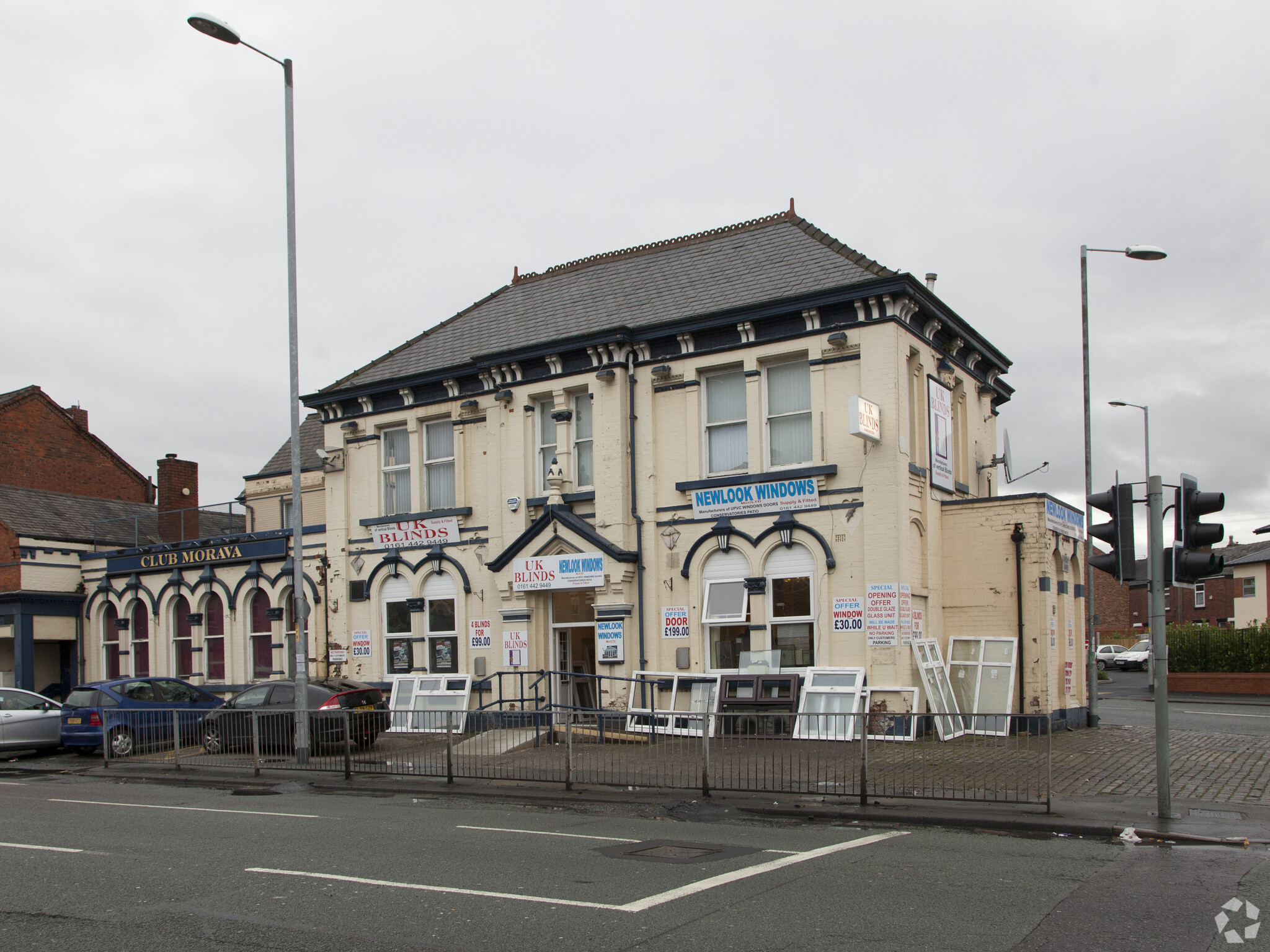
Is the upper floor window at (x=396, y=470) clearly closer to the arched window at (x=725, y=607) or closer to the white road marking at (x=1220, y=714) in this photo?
the arched window at (x=725, y=607)

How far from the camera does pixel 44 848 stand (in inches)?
403

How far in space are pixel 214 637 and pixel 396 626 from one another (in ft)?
21.6

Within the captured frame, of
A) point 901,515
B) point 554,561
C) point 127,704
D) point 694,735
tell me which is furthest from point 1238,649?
point 127,704

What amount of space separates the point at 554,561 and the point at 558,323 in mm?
5198

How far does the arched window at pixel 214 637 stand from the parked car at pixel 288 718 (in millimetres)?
7952

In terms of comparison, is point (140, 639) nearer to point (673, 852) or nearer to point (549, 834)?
point (549, 834)

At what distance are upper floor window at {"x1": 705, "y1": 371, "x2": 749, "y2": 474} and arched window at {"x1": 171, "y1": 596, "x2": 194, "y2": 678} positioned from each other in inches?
614

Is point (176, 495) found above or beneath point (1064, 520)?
above

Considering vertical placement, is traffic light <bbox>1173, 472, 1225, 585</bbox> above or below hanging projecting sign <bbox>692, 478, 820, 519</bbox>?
below

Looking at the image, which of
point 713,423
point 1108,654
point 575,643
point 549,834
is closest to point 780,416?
point 713,423

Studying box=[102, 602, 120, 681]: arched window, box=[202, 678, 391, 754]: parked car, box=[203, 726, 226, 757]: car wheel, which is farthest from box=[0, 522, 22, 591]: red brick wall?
box=[203, 726, 226, 757]: car wheel

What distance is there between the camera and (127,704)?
21484 mm

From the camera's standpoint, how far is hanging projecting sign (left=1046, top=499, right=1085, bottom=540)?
20141 mm

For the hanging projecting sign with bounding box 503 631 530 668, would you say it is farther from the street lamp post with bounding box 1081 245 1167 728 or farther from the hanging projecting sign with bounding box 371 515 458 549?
the street lamp post with bounding box 1081 245 1167 728
